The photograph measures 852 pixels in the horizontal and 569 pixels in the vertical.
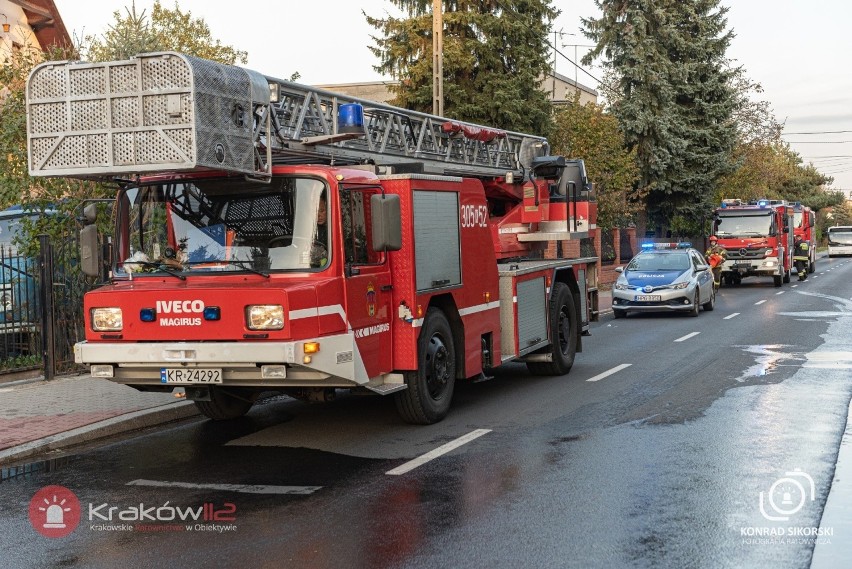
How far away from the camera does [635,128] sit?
1612 inches

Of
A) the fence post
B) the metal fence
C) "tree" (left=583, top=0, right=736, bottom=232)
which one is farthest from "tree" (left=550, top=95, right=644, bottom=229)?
the fence post

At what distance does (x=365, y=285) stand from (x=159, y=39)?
1091cm

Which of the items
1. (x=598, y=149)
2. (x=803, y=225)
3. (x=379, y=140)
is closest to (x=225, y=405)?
(x=379, y=140)

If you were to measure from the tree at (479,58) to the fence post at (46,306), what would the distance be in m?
20.9

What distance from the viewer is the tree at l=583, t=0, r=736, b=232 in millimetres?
41438

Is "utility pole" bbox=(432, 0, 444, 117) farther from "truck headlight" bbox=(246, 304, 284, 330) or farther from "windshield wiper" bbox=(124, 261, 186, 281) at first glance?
"truck headlight" bbox=(246, 304, 284, 330)

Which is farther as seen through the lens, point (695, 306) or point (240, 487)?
point (695, 306)

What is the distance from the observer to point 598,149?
106ft

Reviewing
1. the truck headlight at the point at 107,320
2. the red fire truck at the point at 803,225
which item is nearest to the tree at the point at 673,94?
the red fire truck at the point at 803,225

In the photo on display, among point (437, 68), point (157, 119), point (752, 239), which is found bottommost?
point (752, 239)

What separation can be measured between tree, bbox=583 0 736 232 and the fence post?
31.0m

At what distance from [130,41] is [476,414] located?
28.7ft

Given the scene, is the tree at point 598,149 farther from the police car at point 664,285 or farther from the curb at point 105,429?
the curb at point 105,429
